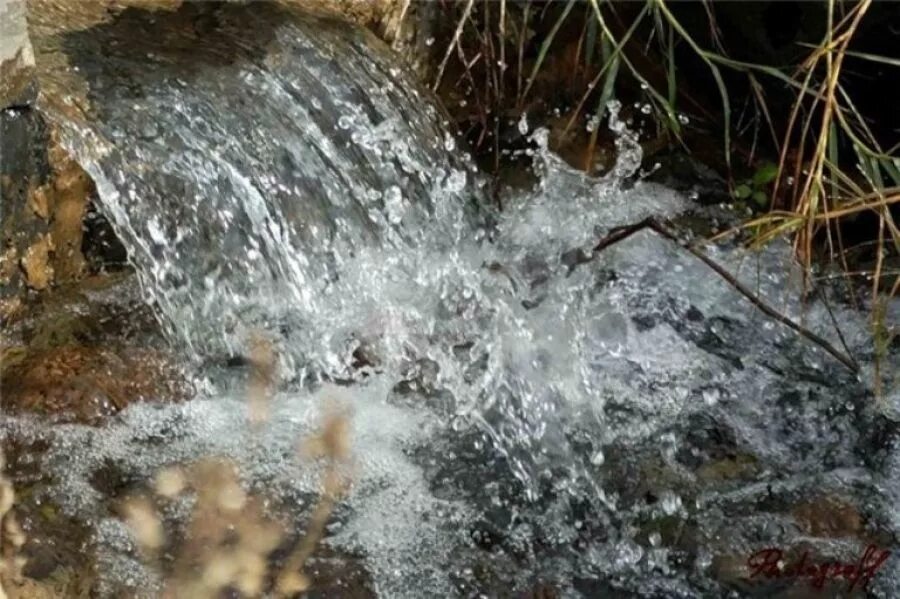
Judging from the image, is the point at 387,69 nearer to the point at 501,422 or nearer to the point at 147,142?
the point at 147,142

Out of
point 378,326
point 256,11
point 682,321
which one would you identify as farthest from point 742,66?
point 256,11

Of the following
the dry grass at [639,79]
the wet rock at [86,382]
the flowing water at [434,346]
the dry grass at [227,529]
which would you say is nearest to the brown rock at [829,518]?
the flowing water at [434,346]

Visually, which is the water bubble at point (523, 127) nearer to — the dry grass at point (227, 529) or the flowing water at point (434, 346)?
the flowing water at point (434, 346)

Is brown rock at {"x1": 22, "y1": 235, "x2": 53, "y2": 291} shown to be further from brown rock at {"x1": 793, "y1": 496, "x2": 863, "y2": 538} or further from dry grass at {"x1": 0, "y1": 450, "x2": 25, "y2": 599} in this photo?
brown rock at {"x1": 793, "y1": 496, "x2": 863, "y2": 538}

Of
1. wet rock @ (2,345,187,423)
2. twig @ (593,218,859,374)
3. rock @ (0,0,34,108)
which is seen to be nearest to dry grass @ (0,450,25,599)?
wet rock @ (2,345,187,423)

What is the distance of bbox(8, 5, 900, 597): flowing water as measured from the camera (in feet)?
6.78

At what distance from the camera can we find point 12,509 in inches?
78.2

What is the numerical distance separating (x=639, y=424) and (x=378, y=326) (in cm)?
59

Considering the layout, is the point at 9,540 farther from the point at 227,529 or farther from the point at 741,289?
the point at 741,289
